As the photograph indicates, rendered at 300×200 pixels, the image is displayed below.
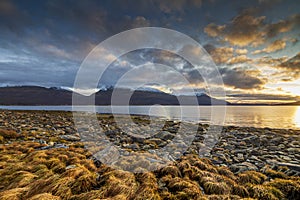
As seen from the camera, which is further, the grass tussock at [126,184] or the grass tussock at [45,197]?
the grass tussock at [126,184]

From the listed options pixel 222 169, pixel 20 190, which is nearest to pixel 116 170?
pixel 20 190

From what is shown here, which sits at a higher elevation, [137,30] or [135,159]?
[137,30]

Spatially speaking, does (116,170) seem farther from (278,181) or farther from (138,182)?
(278,181)

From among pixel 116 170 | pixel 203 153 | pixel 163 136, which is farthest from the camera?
pixel 163 136

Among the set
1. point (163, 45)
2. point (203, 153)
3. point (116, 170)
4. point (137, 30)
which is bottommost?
point (203, 153)

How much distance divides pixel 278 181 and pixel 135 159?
5319 mm

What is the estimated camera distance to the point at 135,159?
283 inches

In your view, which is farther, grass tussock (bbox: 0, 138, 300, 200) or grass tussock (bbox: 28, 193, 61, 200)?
grass tussock (bbox: 0, 138, 300, 200)

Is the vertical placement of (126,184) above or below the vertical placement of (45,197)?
below

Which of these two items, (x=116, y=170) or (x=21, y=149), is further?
(x=21, y=149)

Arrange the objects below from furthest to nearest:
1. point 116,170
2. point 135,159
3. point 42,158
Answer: point 135,159
point 42,158
point 116,170

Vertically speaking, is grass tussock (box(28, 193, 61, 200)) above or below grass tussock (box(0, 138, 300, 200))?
above

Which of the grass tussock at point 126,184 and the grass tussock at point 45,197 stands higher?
the grass tussock at point 45,197

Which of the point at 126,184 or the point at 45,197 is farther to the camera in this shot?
the point at 126,184
